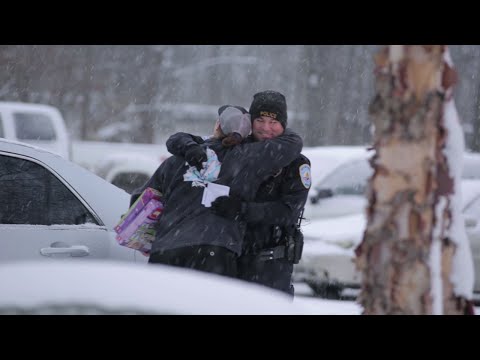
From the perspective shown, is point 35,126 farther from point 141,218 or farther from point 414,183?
point 414,183

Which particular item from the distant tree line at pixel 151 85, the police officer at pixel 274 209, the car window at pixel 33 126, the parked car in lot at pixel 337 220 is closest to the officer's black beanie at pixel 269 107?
the police officer at pixel 274 209

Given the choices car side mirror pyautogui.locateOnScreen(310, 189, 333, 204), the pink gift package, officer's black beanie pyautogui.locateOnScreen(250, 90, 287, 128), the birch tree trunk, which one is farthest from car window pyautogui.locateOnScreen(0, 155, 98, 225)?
car side mirror pyautogui.locateOnScreen(310, 189, 333, 204)

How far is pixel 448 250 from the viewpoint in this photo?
8.09 ft

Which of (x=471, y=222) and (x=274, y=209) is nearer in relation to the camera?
(x=274, y=209)

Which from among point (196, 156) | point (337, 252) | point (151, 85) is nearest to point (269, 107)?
point (196, 156)

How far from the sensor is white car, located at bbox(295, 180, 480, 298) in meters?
7.69

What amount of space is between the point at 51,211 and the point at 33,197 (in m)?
0.13

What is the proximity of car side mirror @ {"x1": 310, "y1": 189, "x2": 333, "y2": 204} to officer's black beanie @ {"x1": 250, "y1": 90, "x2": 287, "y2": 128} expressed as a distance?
187 inches

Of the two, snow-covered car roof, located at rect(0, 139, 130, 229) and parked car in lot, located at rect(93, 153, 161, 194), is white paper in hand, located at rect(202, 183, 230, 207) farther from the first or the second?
parked car in lot, located at rect(93, 153, 161, 194)

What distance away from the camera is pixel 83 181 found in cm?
457

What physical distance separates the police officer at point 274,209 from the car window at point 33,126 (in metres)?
9.28

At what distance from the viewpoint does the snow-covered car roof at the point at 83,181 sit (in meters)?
4.42

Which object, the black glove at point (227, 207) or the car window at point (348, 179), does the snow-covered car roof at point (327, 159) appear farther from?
the black glove at point (227, 207)
